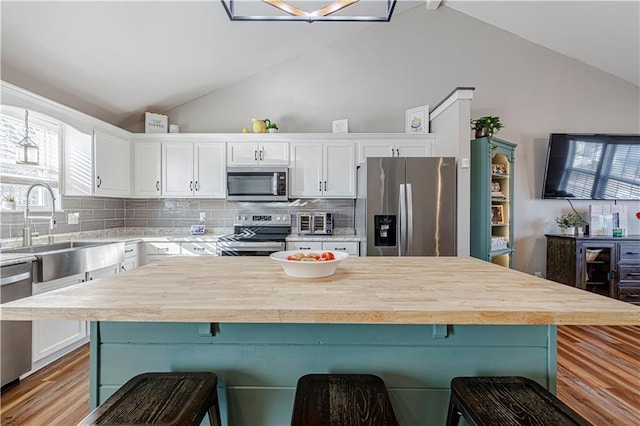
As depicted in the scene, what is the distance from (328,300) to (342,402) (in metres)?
0.31

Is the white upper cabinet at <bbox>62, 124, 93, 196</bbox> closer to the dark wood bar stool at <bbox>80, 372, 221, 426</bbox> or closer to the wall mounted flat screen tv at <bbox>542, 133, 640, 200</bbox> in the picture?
the dark wood bar stool at <bbox>80, 372, 221, 426</bbox>

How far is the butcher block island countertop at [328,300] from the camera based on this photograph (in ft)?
2.99

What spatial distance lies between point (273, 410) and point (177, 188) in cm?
309

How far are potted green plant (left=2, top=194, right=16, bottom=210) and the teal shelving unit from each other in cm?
422

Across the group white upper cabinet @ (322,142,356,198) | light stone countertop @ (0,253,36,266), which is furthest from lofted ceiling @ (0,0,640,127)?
light stone countertop @ (0,253,36,266)

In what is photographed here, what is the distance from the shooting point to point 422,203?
3.06 meters

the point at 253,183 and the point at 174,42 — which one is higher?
the point at 174,42

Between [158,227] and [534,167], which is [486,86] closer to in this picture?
[534,167]

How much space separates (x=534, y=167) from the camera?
4.01 metres

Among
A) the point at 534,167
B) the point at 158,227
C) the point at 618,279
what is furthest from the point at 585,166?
the point at 158,227

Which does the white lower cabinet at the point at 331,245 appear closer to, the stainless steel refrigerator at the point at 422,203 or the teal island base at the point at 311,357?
the stainless steel refrigerator at the point at 422,203

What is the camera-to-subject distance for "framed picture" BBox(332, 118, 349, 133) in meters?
3.83

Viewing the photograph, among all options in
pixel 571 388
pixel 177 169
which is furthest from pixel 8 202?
pixel 571 388

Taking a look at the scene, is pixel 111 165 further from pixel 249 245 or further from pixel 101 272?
pixel 249 245
